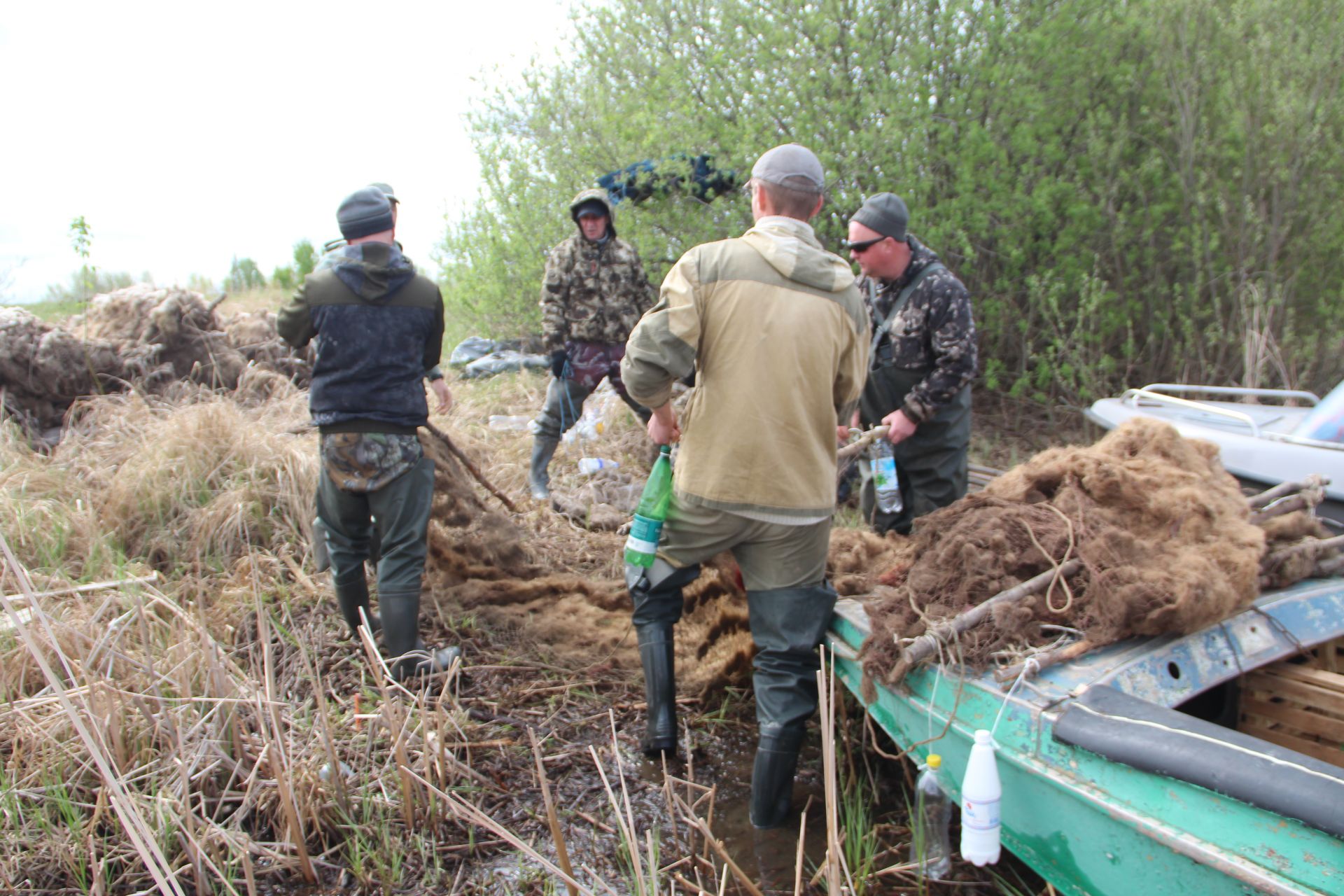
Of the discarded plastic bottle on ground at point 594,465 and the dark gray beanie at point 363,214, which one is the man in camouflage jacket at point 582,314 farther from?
the dark gray beanie at point 363,214

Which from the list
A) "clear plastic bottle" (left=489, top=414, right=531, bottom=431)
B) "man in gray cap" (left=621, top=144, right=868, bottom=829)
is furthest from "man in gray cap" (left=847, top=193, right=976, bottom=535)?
"clear plastic bottle" (left=489, top=414, right=531, bottom=431)

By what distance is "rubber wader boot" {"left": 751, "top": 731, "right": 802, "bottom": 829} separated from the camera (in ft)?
10.0

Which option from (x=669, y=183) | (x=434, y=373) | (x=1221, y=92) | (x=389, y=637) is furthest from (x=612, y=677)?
(x=1221, y=92)

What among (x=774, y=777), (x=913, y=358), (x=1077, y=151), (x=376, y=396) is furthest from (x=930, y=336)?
(x=1077, y=151)

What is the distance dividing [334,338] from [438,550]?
1.42m

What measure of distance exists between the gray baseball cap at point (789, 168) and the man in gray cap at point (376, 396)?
1523 millimetres

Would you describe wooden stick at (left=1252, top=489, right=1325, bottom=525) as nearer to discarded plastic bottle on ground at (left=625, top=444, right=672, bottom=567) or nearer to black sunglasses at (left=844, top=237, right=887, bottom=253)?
black sunglasses at (left=844, top=237, right=887, bottom=253)

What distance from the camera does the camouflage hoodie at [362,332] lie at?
370 cm

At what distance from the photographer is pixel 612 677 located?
13.4 ft

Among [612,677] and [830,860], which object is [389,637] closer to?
[612,677]

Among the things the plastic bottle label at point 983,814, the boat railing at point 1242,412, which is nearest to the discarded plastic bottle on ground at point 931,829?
the plastic bottle label at point 983,814

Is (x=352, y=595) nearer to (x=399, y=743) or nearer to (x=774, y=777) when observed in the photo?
(x=399, y=743)

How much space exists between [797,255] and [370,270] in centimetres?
178

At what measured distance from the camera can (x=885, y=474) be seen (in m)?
4.17
